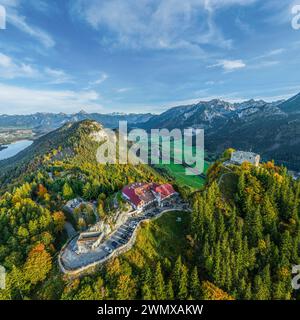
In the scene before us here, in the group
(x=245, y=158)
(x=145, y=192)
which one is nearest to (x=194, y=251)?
(x=145, y=192)

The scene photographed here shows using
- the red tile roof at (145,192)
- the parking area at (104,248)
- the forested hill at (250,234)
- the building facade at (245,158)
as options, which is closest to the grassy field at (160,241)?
the parking area at (104,248)

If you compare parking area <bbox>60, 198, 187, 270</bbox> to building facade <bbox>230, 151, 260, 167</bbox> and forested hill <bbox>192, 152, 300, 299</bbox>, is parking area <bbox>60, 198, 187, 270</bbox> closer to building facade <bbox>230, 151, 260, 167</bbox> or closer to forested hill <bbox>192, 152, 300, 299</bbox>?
forested hill <bbox>192, 152, 300, 299</bbox>

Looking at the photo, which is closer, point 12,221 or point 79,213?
point 12,221

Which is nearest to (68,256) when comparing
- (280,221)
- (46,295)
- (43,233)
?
(46,295)

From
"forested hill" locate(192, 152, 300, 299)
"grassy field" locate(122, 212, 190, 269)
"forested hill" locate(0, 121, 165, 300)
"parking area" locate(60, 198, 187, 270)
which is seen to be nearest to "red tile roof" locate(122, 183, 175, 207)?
"parking area" locate(60, 198, 187, 270)

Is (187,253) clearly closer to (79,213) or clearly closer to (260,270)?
(260,270)

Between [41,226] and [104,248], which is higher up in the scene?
[104,248]

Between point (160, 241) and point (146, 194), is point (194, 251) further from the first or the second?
point (146, 194)
